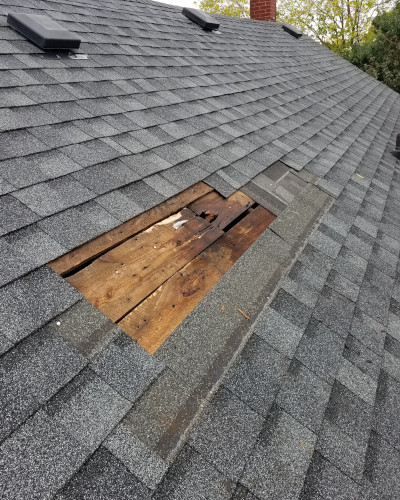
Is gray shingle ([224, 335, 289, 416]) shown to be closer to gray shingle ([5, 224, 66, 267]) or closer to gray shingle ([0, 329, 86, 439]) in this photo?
gray shingle ([0, 329, 86, 439])

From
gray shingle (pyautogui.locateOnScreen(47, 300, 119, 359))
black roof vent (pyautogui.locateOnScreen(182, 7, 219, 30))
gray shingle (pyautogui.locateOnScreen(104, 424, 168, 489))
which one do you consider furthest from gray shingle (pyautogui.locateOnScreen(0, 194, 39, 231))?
black roof vent (pyautogui.locateOnScreen(182, 7, 219, 30))

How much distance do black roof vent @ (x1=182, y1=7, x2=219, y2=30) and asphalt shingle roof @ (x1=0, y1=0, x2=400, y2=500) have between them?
10.2 ft

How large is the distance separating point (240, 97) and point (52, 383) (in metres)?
4.91

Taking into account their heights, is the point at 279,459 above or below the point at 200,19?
below

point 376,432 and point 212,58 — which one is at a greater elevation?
point 212,58

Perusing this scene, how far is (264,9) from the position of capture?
45.5 ft

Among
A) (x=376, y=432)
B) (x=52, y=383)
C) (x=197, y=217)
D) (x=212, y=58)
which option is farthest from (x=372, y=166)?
(x=52, y=383)

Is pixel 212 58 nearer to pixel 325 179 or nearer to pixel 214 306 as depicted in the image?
pixel 325 179

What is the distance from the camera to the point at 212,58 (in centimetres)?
607

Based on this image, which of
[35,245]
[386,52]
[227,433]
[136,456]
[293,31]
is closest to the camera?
[136,456]

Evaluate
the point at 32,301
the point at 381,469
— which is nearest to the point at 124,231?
the point at 32,301

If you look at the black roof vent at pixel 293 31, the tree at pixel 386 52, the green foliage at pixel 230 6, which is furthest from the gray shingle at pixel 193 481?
the green foliage at pixel 230 6

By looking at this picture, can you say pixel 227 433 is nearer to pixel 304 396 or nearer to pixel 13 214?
pixel 304 396

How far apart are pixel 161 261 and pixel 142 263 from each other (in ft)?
0.45
